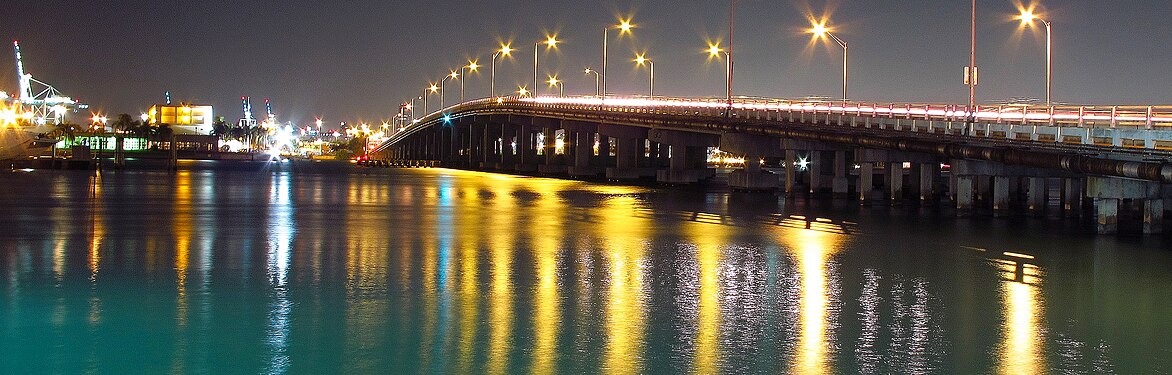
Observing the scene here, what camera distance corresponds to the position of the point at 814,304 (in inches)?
830

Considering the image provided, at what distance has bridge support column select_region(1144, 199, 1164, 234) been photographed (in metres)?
38.2

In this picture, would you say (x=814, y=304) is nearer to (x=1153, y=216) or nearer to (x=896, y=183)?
(x=1153, y=216)

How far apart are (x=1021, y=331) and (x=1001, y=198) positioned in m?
33.2

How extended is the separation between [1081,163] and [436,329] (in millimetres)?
27403

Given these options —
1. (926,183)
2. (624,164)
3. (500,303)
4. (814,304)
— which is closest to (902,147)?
(926,183)

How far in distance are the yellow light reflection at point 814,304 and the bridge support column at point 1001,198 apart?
→ 1589cm

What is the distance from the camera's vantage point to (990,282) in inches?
987

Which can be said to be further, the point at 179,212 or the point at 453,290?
the point at 179,212

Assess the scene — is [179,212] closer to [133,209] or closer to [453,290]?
[133,209]

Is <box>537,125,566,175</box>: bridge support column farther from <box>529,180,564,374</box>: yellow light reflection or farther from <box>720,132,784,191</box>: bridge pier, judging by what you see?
<box>529,180,564,374</box>: yellow light reflection

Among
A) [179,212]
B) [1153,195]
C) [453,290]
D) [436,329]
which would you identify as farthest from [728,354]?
[179,212]

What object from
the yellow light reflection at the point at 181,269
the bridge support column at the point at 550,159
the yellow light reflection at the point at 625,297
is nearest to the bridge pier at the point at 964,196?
the yellow light reflection at the point at 625,297

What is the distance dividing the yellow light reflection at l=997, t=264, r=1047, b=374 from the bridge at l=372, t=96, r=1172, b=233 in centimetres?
1359

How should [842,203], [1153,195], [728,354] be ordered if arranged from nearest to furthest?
[728,354] → [1153,195] → [842,203]
